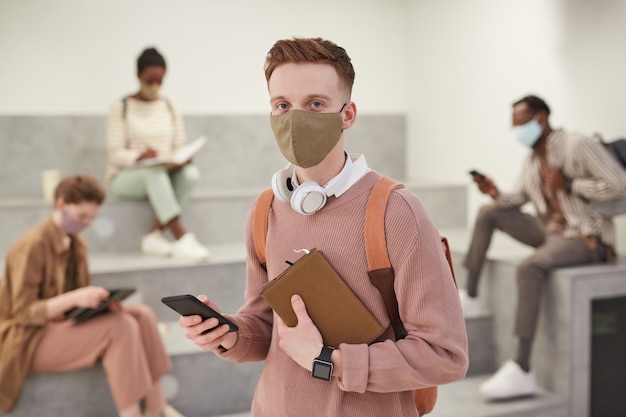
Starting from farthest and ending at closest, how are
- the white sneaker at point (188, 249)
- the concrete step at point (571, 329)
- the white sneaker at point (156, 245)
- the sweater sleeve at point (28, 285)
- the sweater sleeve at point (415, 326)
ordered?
the white sneaker at point (156, 245) < the white sneaker at point (188, 249) < the concrete step at point (571, 329) < the sweater sleeve at point (28, 285) < the sweater sleeve at point (415, 326)

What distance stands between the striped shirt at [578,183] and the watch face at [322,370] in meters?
2.42

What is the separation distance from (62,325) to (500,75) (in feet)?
9.68

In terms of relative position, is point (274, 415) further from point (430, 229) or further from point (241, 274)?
point (241, 274)

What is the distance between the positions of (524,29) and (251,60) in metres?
1.77

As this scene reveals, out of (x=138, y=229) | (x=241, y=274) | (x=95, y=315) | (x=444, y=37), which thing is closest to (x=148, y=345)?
(x=95, y=315)

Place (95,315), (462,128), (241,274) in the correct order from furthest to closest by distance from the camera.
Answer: (462,128)
(241,274)
(95,315)

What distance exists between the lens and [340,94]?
4.13ft

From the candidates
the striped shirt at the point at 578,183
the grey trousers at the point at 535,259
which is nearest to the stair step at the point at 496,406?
the grey trousers at the point at 535,259

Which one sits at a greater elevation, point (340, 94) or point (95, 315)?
point (340, 94)

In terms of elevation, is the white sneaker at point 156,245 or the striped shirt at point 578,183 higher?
the striped shirt at point 578,183

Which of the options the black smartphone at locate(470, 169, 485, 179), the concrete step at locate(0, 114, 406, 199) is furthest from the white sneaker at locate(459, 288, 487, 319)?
the concrete step at locate(0, 114, 406, 199)

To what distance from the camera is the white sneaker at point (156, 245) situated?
4.01 meters

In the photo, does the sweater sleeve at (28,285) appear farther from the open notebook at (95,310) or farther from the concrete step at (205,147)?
the concrete step at (205,147)

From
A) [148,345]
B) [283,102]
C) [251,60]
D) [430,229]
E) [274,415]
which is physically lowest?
[148,345]
